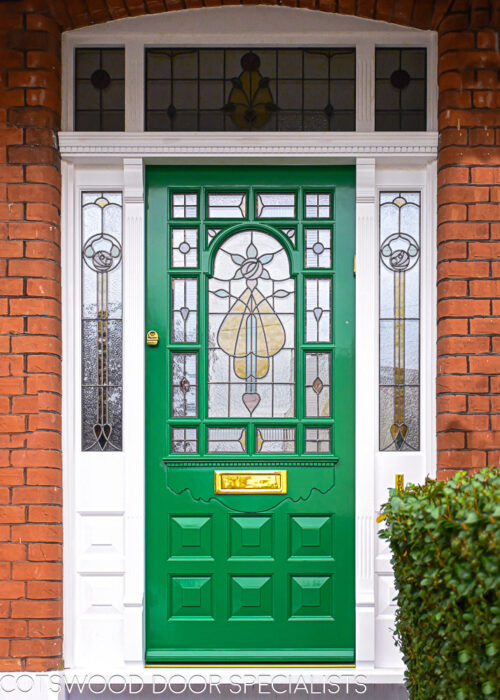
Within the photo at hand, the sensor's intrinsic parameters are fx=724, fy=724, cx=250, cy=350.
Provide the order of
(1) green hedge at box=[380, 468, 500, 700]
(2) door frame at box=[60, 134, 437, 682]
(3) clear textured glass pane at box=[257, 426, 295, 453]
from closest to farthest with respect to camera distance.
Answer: (1) green hedge at box=[380, 468, 500, 700] → (2) door frame at box=[60, 134, 437, 682] → (3) clear textured glass pane at box=[257, 426, 295, 453]

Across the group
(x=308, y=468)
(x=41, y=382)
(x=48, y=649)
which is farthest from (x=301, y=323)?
(x=48, y=649)

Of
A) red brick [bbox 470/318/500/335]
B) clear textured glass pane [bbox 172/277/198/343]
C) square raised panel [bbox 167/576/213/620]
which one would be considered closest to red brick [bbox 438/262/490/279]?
red brick [bbox 470/318/500/335]

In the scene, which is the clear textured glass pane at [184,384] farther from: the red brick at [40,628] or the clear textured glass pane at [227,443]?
the red brick at [40,628]

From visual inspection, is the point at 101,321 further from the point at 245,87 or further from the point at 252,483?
the point at 245,87

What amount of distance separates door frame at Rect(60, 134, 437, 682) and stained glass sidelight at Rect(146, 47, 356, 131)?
18 cm

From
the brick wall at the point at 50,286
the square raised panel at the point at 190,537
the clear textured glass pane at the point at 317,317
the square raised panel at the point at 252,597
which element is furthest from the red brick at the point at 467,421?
the square raised panel at the point at 190,537

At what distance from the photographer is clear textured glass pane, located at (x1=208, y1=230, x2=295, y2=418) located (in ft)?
13.6

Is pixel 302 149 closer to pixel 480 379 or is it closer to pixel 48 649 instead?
pixel 480 379

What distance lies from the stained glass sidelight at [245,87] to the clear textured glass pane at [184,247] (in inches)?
23.2

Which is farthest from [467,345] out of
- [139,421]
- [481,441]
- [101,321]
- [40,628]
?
[40,628]

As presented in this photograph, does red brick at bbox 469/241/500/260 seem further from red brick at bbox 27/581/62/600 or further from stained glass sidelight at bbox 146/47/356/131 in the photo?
red brick at bbox 27/581/62/600

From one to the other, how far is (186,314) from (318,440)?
3.44 ft

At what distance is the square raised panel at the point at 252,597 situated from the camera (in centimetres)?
411

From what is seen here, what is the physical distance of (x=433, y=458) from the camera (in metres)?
4.06
